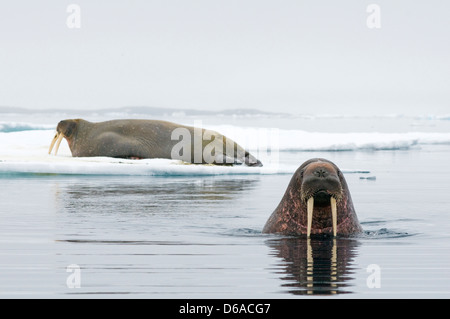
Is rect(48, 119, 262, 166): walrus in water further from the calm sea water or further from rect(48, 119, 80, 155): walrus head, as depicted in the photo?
the calm sea water

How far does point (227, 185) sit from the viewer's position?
15.8 metres

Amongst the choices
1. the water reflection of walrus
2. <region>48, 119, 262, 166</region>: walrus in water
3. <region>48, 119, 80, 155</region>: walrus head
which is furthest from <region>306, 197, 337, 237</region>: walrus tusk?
<region>48, 119, 80, 155</region>: walrus head

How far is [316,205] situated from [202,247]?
107 cm

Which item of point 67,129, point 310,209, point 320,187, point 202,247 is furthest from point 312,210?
point 67,129

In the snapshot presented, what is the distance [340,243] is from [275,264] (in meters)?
1.28

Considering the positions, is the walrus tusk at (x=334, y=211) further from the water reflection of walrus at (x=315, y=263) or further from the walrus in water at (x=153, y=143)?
the walrus in water at (x=153, y=143)

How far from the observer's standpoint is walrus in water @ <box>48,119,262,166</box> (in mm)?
20141

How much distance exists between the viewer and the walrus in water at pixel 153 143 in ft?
66.1

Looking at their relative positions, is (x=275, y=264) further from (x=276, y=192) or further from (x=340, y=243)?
(x=276, y=192)

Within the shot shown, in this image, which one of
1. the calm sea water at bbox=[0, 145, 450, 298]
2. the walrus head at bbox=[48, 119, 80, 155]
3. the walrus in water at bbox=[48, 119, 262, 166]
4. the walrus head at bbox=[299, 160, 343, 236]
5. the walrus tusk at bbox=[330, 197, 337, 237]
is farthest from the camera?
the walrus head at bbox=[48, 119, 80, 155]

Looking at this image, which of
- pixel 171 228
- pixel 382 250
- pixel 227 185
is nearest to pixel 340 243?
pixel 382 250

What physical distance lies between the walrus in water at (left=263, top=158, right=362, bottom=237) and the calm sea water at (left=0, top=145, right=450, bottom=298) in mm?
191

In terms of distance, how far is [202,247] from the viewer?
8.27 meters
